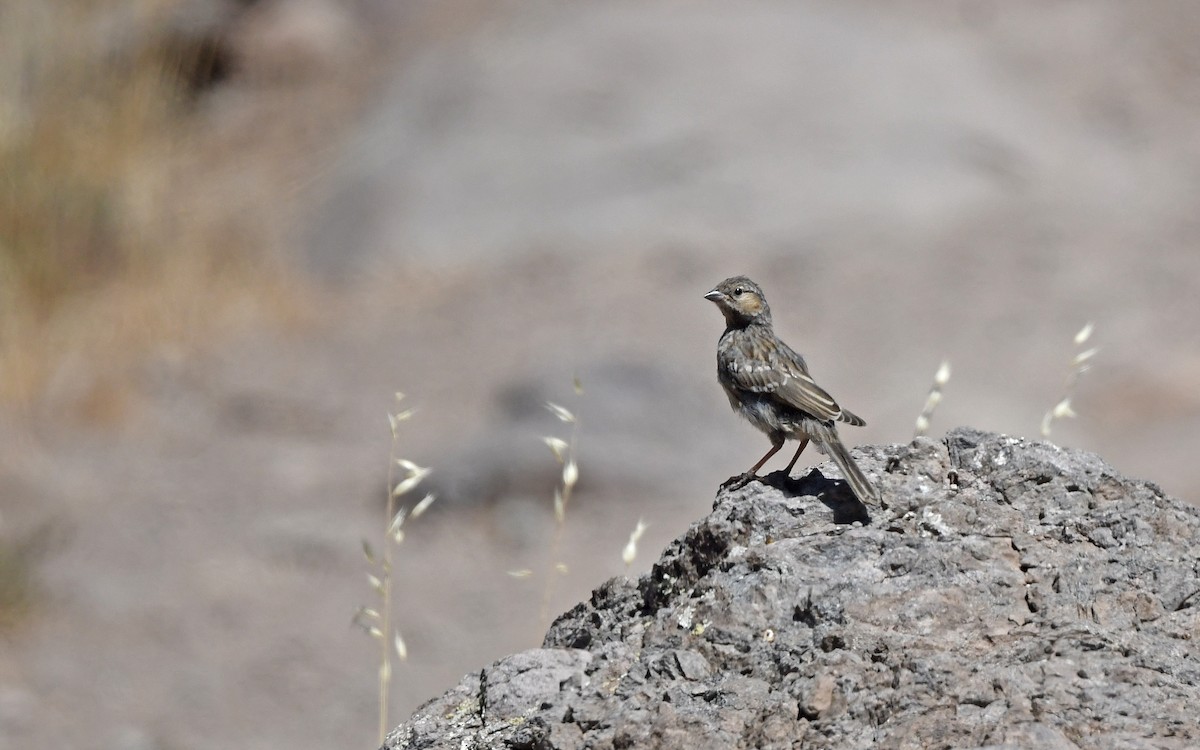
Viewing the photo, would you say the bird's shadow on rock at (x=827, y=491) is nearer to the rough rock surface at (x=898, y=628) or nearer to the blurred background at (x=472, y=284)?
the rough rock surface at (x=898, y=628)

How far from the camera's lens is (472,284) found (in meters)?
13.0

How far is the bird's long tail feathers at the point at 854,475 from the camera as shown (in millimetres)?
3609

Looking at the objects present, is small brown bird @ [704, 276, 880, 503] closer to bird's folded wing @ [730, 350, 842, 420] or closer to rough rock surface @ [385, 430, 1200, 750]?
bird's folded wing @ [730, 350, 842, 420]

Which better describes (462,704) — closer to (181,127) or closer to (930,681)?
(930,681)

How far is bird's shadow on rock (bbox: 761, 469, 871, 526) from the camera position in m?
3.61

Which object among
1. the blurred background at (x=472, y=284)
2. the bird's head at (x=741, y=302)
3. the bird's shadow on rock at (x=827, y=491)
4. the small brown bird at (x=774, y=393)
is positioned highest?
the blurred background at (x=472, y=284)

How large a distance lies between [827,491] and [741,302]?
6.39ft

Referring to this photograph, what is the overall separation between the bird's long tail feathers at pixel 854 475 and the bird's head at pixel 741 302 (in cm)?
161

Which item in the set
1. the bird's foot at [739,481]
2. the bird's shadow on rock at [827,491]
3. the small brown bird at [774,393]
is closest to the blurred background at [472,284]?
the small brown bird at [774,393]

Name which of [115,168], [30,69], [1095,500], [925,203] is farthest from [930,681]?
[30,69]

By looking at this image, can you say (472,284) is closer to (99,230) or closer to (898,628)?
(99,230)

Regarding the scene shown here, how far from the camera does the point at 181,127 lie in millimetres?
16125

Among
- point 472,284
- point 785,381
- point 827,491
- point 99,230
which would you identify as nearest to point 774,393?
point 785,381

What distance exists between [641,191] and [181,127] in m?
5.80
